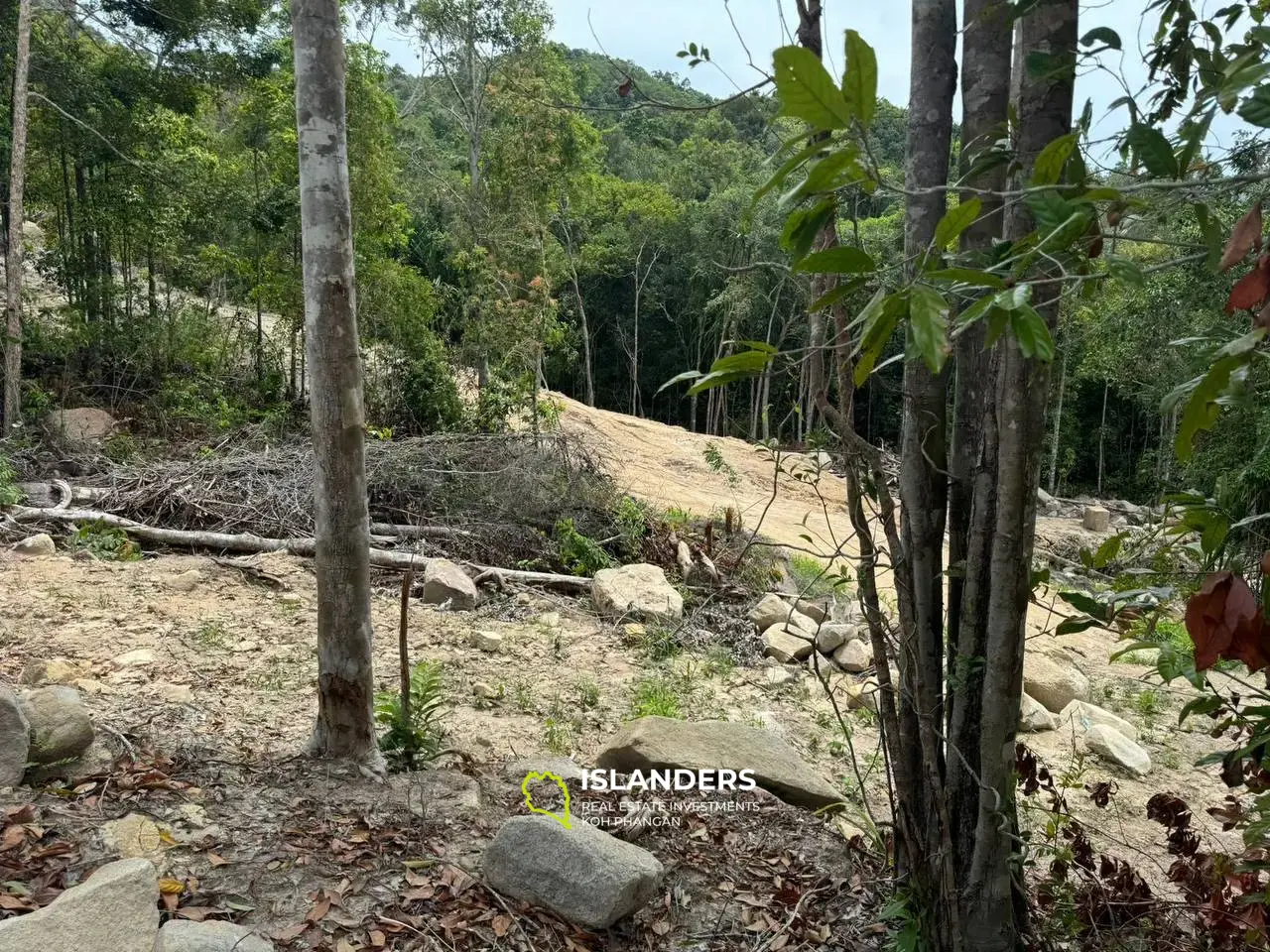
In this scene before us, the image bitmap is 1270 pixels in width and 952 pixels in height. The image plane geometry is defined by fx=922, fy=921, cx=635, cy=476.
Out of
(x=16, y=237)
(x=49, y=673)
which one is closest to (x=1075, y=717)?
(x=49, y=673)

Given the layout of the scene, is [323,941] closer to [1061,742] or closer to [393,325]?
[1061,742]

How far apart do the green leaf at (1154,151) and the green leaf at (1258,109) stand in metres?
0.11

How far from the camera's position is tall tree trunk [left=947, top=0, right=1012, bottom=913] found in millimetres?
1978

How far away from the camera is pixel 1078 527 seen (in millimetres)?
17219

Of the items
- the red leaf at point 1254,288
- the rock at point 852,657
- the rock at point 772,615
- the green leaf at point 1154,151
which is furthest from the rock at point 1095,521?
the red leaf at point 1254,288

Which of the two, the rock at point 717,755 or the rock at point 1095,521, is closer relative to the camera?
the rock at point 717,755

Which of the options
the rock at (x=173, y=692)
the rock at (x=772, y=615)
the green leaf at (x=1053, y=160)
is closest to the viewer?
the green leaf at (x=1053, y=160)

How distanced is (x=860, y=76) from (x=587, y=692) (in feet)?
14.1

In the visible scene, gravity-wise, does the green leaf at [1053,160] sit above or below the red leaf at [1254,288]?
above

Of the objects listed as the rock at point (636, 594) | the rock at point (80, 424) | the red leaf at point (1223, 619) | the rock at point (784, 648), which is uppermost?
the red leaf at point (1223, 619)

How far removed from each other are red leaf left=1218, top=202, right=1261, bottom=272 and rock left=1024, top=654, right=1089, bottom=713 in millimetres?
5087

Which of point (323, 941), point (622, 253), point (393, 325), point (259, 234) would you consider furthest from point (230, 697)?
point (622, 253)

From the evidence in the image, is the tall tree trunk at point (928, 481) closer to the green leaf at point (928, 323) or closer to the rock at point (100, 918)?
the green leaf at point (928, 323)

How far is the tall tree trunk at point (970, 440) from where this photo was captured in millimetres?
1978
